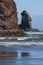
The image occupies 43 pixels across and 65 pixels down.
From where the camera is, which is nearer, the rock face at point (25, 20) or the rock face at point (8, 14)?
the rock face at point (8, 14)

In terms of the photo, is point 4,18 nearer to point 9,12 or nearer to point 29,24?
point 9,12

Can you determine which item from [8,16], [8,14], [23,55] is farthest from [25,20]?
[23,55]

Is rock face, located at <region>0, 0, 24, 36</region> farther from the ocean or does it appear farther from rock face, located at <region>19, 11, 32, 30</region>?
the ocean

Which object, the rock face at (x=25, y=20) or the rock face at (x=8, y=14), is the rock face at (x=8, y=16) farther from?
the rock face at (x=25, y=20)

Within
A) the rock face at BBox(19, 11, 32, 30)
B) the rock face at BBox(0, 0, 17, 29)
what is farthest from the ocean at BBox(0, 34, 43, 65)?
the rock face at BBox(19, 11, 32, 30)

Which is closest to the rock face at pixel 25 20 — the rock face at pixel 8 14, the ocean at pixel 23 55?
the rock face at pixel 8 14

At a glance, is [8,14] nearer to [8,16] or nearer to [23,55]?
[8,16]

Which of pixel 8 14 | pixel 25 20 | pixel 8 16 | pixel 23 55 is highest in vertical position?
pixel 25 20

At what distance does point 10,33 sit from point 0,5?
12.3 meters

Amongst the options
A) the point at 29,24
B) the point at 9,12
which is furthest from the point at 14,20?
the point at 29,24

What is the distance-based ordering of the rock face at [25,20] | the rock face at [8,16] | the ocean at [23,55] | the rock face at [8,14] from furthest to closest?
the rock face at [25,20]
the rock face at [8,14]
the rock face at [8,16]
the ocean at [23,55]

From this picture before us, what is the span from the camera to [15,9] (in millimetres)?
75812

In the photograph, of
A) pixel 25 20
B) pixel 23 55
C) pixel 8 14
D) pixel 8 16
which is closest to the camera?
pixel 23 55

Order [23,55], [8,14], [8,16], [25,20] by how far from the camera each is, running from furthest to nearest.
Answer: [25,20], [8,14], [8,16], [23,55]
